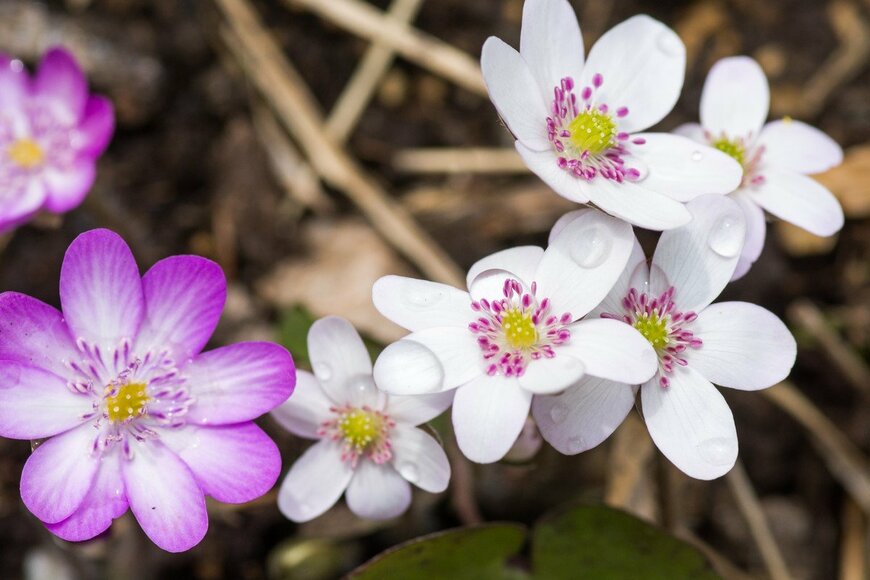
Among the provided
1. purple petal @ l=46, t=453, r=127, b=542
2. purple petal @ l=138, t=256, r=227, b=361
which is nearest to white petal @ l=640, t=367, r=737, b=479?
purple petal @ l=138, t=256, r=227, b=361

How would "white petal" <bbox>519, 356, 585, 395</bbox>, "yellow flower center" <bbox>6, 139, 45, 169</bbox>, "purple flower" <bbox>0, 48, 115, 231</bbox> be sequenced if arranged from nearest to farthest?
"white petal" <bbox>519, 356, 585, 395</bbox> → "purple flower" <bbox>0, 48, 115, 231</bbox> → "yellow flower center" <bbox>6, 139, 45, 169</bbox>

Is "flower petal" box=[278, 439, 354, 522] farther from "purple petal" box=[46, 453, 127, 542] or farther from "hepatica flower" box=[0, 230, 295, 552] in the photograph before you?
"purple petal" box=[46, 453, 127, 542]

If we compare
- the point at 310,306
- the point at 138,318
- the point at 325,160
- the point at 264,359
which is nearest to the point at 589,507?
the point at 264,359

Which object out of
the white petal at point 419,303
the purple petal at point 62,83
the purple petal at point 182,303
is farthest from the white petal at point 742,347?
the purple petal at point 62,83

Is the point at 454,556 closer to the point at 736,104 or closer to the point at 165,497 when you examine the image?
the point at 165,497

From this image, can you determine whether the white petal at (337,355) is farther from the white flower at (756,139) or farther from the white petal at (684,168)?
the white flower at (756,139)
